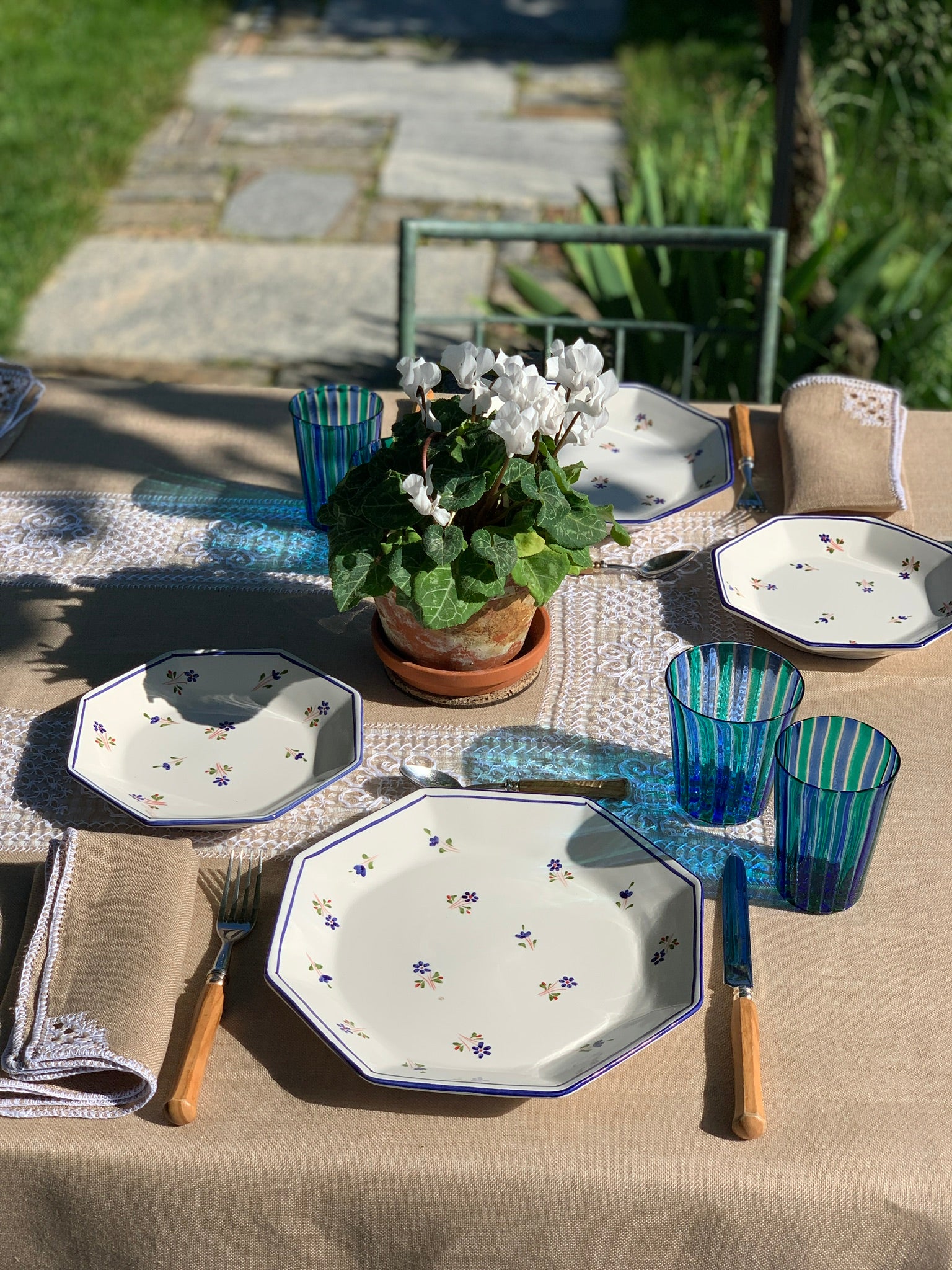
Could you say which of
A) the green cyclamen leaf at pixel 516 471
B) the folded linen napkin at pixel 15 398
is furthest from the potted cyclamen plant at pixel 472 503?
the folded linen napkin at pixel 15 398

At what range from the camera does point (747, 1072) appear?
1.01 m

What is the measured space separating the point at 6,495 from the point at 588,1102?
1.21m

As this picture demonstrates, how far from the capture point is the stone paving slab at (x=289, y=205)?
4832 mm

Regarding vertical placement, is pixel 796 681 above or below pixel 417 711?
above

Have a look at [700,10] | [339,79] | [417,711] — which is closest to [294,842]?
[417,711]

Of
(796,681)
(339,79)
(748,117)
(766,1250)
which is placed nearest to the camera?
(766,1250)

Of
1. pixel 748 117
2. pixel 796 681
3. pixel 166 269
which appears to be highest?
pixel 796 681

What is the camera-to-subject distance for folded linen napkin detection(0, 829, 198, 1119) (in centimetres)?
101

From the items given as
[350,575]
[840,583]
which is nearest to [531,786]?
[350,575]

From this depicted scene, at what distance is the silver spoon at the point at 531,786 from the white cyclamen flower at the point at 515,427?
33cm

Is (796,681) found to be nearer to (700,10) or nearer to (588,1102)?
(588,1102)

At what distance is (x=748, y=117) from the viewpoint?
4.95m

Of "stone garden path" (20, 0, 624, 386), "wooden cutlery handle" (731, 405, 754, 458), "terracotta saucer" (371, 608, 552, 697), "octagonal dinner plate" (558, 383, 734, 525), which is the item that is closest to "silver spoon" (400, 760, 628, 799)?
"terracotta saucer" (371, 608, 552, 697)

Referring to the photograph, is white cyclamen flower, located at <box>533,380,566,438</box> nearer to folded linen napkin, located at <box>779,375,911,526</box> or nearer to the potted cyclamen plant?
the potted cyclamen plant
